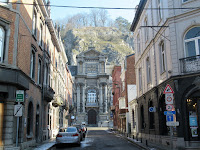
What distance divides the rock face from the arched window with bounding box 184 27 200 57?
5913 cm

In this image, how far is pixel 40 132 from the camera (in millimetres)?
20469

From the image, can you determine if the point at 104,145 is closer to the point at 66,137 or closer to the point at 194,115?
the point at 66,137

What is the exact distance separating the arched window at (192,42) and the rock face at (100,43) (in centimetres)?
5913

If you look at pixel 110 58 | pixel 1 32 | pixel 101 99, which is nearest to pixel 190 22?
pixel 1 32

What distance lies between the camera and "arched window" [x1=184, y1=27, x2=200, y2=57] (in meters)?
13.9

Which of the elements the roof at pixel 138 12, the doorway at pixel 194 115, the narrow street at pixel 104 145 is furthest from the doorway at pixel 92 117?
the doorway at pixel 194 115

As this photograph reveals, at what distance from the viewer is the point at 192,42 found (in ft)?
46.7

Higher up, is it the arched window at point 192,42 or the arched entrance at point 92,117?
the arched window at point 192,42

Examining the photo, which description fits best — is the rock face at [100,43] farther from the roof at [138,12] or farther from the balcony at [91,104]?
the roof at [138,12]

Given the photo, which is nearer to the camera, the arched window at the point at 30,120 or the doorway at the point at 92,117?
the arched window at the point at 30,120

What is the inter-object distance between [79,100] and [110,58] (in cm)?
2492

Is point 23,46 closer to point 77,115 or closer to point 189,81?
point 189,81

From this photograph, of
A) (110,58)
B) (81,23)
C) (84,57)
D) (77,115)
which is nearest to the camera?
(77,115)

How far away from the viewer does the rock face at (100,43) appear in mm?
84625
